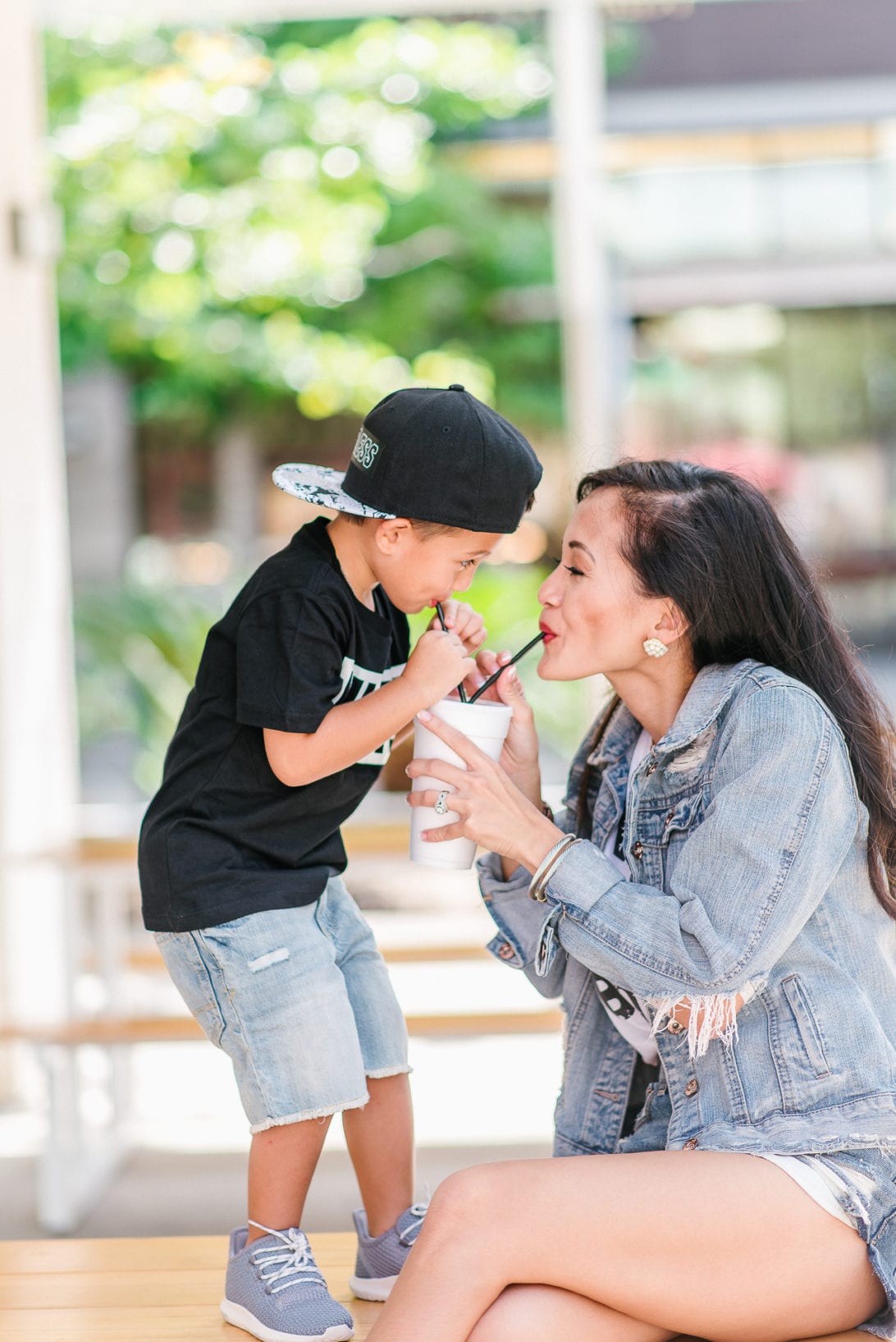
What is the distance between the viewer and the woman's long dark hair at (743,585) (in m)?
1.96

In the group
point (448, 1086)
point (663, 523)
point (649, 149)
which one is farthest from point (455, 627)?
point (649, 149)

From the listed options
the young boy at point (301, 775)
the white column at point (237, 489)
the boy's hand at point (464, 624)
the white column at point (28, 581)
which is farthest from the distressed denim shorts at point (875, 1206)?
the white column at point (237, 489)

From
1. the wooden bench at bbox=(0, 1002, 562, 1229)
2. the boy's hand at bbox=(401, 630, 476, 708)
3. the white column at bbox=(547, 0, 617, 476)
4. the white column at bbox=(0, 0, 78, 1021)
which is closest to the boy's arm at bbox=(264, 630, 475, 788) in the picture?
the boy's hand at bbox=(401, 630, 476, 708)

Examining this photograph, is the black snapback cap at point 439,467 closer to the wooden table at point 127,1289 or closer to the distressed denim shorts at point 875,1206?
the distressed denim shorts at point 875,1206

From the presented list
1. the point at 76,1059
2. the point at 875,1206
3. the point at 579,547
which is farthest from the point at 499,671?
the point at 76,1059

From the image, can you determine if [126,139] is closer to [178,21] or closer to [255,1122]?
[178,21]

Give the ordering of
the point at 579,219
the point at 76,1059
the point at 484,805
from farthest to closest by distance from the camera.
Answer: the point at 579,219 → the point at 76,1059 → the point at 484,805

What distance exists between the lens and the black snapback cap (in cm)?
192

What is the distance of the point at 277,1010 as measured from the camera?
193 cm

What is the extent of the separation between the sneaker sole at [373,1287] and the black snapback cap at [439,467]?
1.06 m

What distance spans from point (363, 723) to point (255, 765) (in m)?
0.20

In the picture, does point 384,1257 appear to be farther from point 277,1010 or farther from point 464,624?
point 464,624

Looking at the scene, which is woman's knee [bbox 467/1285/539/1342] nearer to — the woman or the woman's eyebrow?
the woman

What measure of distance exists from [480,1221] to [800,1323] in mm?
421
